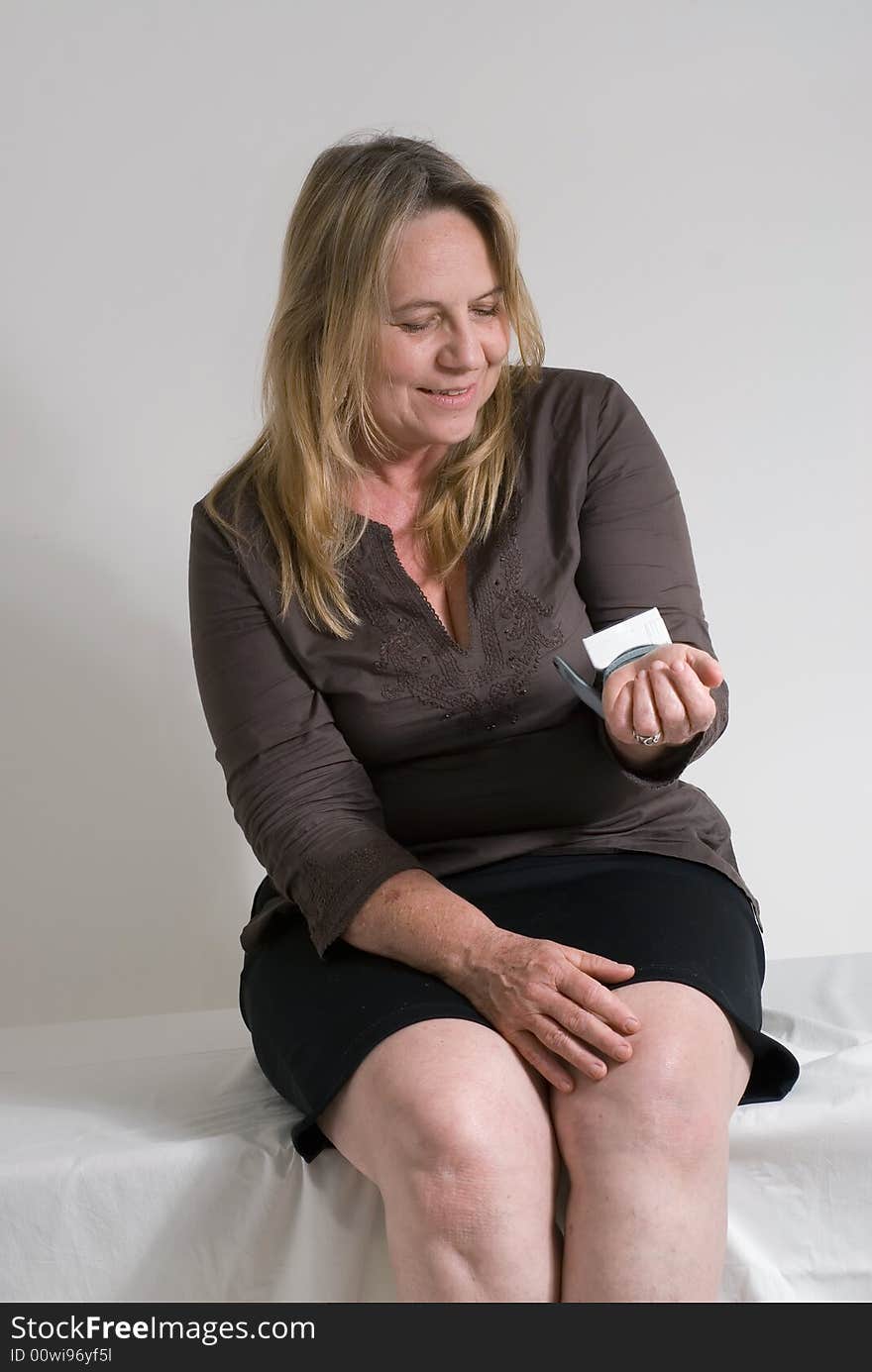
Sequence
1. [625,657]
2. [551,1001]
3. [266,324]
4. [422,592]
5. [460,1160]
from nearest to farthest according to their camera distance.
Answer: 1. [460,1160]
2. [551,1001]
3. [625,657]
4. [422,592]
5. [266,324]

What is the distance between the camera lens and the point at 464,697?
162 centimetres

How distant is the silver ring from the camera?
1.39 m

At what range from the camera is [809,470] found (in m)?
2.50

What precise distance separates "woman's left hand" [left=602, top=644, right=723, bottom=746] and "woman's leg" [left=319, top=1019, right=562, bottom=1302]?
1.06 ft

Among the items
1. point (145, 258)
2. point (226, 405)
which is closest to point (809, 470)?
point (226, 405)

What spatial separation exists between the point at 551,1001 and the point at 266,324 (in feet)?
4.69

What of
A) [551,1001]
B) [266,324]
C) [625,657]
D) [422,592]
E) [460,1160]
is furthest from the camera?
[266,324]

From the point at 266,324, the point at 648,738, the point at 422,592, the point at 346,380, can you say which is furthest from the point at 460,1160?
the point at 266,324

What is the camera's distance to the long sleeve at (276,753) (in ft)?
5.15

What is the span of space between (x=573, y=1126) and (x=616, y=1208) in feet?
0.33

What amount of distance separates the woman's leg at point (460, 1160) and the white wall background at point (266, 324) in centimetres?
126

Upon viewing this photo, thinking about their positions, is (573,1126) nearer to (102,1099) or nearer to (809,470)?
(102,1099)

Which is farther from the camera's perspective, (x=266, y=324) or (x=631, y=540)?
(x=266, y=324)

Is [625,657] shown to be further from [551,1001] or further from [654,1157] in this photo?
[654,1157]
